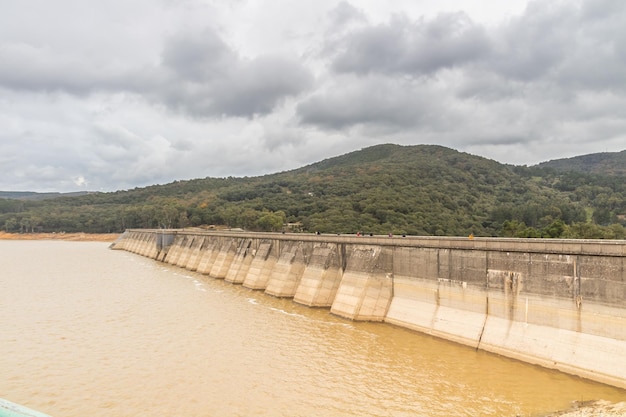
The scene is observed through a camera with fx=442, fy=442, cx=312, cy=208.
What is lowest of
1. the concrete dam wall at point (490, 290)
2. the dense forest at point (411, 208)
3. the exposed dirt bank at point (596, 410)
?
the exposed dirt bank at point (596, 410)

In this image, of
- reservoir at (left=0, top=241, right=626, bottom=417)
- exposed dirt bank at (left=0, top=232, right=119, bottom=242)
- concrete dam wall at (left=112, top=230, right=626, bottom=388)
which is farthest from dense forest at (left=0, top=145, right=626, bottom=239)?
reservoir at (left=0, top=241, right=626, bottom=417)

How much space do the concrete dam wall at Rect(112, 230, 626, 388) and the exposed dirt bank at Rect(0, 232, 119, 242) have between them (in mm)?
134286

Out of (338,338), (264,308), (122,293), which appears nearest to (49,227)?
(122,293)

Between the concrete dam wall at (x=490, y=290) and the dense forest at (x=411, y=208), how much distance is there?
132 feet

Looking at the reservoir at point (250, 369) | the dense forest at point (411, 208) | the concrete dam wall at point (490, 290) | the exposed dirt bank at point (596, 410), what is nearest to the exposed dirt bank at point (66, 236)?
the dense forest at point (411, 208)

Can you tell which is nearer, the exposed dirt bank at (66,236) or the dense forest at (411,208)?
the dense forest at (411,208)

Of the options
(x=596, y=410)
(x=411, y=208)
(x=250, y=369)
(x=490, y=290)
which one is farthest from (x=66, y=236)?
(x=596, y=410)

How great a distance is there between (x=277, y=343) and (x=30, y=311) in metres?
20.1

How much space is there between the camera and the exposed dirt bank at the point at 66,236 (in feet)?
504

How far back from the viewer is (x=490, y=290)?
22547mm

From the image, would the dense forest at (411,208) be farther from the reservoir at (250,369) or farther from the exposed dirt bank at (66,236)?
the reservoir at (250,369)

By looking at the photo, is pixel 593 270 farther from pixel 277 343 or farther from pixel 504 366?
pixel 277 343

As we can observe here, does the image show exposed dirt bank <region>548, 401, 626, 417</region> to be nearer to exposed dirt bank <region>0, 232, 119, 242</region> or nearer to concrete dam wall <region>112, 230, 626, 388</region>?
concrete dam wall <region>112, 230, 626, 388</region>

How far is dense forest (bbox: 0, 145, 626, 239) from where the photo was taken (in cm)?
9156
